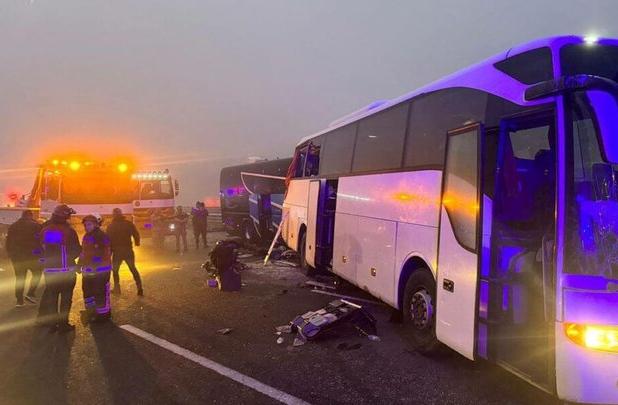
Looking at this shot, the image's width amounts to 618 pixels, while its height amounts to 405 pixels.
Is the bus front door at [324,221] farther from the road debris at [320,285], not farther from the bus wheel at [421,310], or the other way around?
the bus wheel at [421,310]

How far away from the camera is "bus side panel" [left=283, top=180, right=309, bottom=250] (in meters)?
10.6

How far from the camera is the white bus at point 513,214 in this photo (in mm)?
3291

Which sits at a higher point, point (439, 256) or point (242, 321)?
point (439, 256)

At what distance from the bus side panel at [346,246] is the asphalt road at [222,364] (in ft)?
2.65

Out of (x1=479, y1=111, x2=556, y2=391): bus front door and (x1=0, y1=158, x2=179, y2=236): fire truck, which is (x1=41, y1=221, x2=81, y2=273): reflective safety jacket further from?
(x1=0, y1=158, x2=179, y2=236): fire truck

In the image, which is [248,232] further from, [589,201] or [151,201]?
[589,201]

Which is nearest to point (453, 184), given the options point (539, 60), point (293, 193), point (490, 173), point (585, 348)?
point (490, 173)

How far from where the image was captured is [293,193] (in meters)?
11.8

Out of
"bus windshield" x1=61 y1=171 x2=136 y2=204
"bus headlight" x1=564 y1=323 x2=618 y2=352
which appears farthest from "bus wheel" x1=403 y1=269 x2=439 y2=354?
"bus windshield" x1=61 y1=171 x2=136 y2=204

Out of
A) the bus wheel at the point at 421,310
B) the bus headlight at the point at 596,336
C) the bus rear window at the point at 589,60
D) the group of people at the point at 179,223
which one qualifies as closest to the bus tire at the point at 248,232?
the group of people at the point at 179,223

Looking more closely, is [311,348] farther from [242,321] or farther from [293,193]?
[293,193]

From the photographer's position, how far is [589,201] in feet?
11.6

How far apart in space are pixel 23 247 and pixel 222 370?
5.61 meters

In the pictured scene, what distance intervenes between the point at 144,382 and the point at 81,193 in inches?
455
